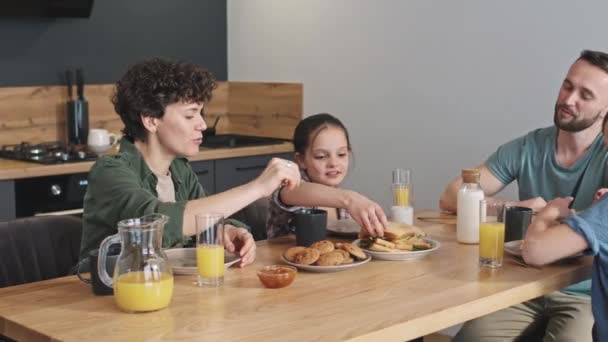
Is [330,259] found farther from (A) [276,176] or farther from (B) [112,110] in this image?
(B) [112,110]

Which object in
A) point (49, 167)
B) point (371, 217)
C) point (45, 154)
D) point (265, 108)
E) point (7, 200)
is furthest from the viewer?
point (265, 108)

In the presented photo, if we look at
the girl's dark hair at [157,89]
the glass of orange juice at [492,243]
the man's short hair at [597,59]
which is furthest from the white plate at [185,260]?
the man's short hair at [597,59]

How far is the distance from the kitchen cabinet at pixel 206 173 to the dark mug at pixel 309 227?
2.05 meters

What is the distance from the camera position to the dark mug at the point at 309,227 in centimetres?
242

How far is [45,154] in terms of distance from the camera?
412 centimetres

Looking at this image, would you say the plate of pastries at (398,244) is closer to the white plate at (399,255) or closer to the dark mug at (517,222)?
the white plate at (399,255)

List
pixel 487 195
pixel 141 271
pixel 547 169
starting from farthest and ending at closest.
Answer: pixel 487 195 → pixel 547 169 → pixel 141 271

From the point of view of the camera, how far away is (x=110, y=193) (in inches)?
93.8

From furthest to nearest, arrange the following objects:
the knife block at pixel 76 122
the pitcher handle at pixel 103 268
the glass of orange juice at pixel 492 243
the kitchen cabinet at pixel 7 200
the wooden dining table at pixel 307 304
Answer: the knife block at pixel 76 122 < the kitchen cabinet at pixel 7 200 < the glass of orange juice at pixel 492 243 < the pitcher handle at pixel 103 268 < the wooden dining table at pixel 307 304

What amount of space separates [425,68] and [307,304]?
8.35 feet

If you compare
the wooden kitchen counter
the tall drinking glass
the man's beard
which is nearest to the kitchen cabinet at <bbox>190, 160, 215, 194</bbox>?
the wooden kitchen counter

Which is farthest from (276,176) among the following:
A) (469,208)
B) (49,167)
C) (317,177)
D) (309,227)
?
(49,167)

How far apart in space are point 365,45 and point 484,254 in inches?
94.5

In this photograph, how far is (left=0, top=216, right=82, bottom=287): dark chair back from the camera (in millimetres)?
2523
